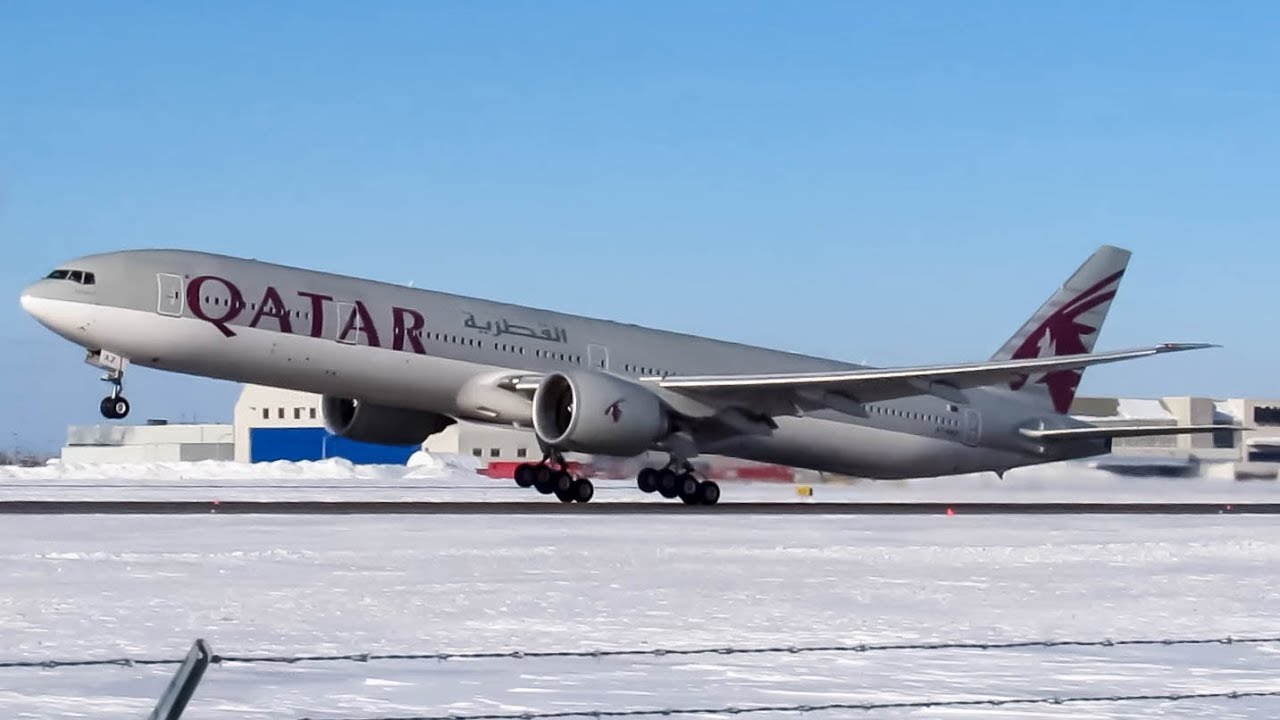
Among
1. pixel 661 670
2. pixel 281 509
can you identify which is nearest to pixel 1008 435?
pixel 281 509

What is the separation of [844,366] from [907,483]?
4472 mm

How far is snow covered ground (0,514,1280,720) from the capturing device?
936cm

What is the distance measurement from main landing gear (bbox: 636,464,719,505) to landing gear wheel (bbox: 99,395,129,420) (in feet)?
36.2

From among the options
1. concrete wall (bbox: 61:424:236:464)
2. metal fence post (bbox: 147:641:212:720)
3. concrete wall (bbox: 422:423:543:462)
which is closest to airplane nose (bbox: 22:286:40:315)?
metal fence post (bbox: 147:641:212:720)

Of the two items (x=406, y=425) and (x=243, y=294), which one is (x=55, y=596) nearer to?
(x=243, y=294)

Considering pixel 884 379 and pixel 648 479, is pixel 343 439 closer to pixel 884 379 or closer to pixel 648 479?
pixel 648 479

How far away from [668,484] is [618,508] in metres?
3.05

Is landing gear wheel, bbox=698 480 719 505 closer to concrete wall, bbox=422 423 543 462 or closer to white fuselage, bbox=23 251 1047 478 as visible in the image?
white fuselage, bbox=23 251 1047 478

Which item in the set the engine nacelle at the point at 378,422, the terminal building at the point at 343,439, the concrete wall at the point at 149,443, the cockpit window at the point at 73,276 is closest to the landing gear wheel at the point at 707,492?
the engine nacelle at the point at 378,422

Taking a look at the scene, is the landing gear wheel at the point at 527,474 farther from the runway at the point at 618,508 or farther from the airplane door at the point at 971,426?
the airplane door at the point at 971,426

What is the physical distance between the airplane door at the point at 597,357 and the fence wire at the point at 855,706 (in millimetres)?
25314

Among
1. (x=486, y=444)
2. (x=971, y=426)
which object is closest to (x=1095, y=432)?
(x=971, y=426)

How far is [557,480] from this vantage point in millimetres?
34094

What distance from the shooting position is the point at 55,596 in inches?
560
